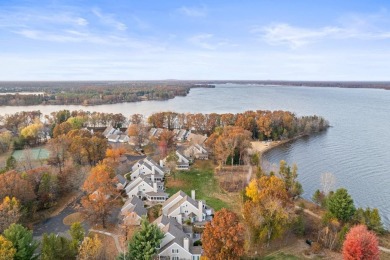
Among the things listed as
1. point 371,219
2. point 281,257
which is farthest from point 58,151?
point 371,219

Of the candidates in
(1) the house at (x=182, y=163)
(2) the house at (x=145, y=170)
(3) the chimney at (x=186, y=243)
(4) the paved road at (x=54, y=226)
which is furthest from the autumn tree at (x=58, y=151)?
(3) the chimney at (x=186, y=243)

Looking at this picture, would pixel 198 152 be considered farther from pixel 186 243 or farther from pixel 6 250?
pixel 6 250

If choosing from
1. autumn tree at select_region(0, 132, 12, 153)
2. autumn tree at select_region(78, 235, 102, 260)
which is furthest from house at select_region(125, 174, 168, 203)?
autumn tree at select_region(0, 132, 12, 153)

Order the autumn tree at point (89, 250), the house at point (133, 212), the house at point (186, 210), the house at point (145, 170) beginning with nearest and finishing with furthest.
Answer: the autumn tree at point (89, 250)
the house at point (133, 212)
the house at point (186, 210)
the house at point (145, 170)

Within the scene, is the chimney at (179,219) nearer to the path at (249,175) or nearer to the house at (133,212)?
the house at (133,212)

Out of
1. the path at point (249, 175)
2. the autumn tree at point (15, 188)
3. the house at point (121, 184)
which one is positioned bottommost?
the path at point (249, 175)

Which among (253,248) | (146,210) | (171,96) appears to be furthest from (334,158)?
(171,96)

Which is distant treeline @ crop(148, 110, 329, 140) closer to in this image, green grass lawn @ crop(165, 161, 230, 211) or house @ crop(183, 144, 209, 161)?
house @ crop(183, 144, 209, 161)
